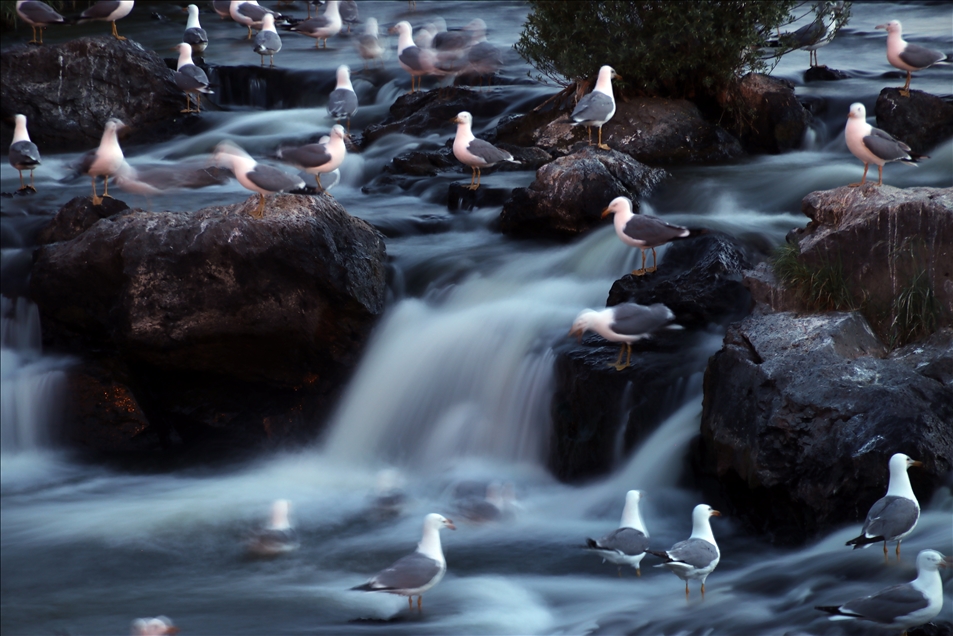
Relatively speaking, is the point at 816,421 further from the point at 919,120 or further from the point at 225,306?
the point at 919,120

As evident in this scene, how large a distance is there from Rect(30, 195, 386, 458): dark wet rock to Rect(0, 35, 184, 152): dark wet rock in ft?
21.9

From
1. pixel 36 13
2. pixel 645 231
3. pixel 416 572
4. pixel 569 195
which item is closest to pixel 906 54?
pixel 569 195

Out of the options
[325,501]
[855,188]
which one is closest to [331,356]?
[325,501]

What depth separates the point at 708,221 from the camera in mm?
9539

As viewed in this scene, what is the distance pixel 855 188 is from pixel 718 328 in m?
1.40

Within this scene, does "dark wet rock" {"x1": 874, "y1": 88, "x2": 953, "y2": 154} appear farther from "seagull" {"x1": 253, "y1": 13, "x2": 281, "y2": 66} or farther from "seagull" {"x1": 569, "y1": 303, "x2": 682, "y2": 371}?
"seagull" {"x1": 253, "y1": 13, "x2": 281, "y2": 66}

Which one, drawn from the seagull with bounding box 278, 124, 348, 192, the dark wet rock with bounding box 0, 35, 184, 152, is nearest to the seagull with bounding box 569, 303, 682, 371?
the seagull with bounding box 278, 124, 348, 192

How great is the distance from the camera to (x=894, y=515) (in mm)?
5082

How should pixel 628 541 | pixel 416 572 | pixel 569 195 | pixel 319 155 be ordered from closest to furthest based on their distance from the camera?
pixel 416 572 < pixel 628 541 < pixel 319 155 < pixel 569 195

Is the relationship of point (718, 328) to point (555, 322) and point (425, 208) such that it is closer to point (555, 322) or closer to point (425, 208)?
point (555, 322)

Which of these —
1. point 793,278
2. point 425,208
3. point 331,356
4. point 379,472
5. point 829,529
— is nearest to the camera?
point 829,529

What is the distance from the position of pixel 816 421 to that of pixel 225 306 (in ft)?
15.0

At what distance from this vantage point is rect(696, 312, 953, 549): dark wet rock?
581 centimetres

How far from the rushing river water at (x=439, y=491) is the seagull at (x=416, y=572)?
0.29 m
